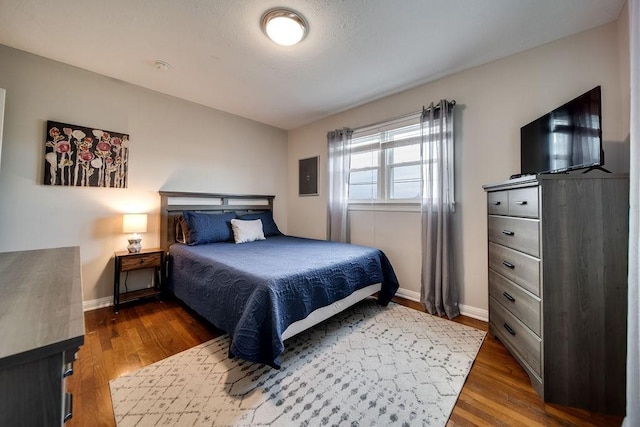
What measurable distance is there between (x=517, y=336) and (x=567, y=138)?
4.40 ft

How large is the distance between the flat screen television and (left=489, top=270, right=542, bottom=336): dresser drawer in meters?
0.84

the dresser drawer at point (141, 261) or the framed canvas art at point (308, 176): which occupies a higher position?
the framed canvas art at point (308, 176)

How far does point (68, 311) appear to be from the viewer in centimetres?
68

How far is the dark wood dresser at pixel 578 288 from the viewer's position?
4.27 feet

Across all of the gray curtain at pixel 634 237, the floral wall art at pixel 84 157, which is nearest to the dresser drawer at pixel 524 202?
the gray curtain at pixel 634 237

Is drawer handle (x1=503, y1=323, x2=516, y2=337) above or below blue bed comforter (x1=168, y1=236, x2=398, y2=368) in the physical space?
below

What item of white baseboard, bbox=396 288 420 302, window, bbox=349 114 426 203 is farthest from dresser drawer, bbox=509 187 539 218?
white baseboard, bbox=396 288 420 302

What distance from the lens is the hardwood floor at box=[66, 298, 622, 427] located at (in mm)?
1317

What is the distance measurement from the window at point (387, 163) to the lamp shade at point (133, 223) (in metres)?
2.49

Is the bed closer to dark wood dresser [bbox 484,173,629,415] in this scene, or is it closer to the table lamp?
the table lamp

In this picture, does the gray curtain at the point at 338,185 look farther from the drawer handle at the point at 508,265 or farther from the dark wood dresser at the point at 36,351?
the dark wood dresser at the point at 36,351

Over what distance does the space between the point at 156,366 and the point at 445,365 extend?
1997 millimetres

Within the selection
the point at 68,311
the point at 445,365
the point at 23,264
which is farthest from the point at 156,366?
the point at 445,365

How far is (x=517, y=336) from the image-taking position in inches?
65.6
